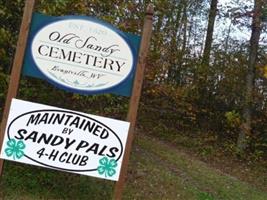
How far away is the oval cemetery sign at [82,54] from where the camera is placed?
6.59m

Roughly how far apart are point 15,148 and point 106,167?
115 cm

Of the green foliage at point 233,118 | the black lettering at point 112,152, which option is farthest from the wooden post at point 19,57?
the green foliage at point 233,118

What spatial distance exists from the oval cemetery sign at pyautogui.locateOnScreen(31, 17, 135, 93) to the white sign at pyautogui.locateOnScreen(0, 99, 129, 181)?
16.5 inches

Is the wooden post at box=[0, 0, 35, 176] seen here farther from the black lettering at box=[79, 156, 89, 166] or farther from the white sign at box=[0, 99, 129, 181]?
the black lettering at box=[79, 156, 89, 166]

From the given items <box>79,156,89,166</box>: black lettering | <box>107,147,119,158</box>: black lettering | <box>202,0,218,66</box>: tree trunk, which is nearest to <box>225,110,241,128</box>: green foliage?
<box>202,0,218,66</box>: tree trunk

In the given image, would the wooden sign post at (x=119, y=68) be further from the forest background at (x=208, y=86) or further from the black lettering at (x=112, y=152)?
the forest background at (x=208, y=86)

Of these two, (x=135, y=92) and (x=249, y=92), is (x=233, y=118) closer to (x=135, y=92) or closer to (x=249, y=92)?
(x=249, y=92)

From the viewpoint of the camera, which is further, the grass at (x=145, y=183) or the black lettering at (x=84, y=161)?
the grass at (x=145, y=183)

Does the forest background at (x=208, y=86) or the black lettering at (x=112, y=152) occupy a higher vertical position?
the forest background at (x=208, y=86)

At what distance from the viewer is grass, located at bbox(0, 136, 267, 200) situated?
7.78 metres

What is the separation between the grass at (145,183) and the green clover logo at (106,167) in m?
1.19

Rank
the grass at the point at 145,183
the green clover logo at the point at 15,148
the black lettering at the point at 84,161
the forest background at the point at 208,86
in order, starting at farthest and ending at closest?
the forest background at the point at 208,86 < the grass at the point at 145,183 < the black lettering at the point at 84,161 < the green clover logo at the point at 15,148

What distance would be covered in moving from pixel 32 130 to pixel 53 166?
516 millimetres

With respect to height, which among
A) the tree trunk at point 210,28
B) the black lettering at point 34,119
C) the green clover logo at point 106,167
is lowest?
the green clover logo at point 106,167
